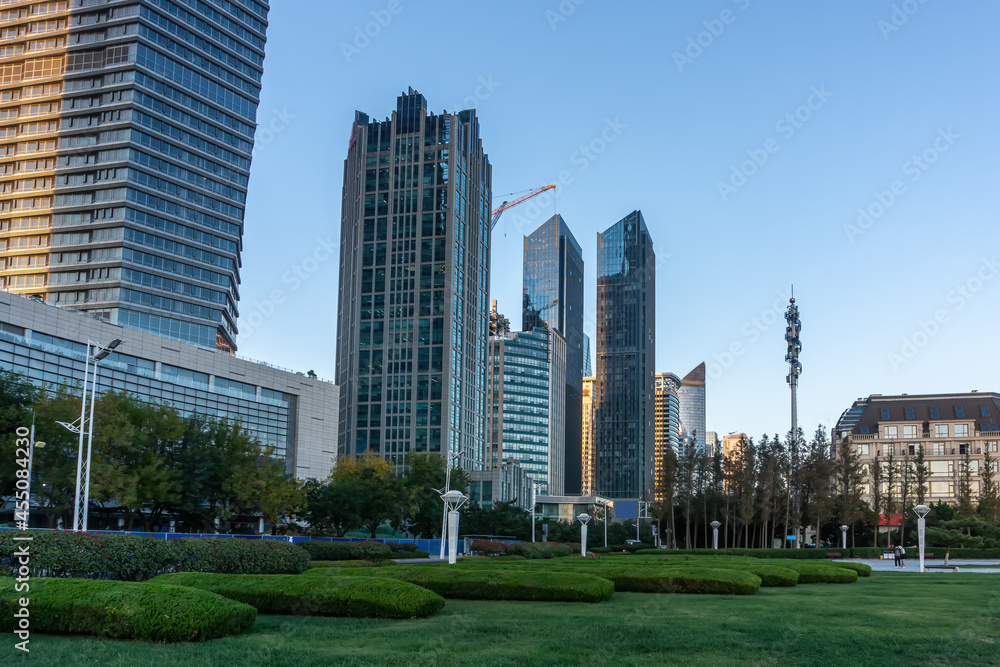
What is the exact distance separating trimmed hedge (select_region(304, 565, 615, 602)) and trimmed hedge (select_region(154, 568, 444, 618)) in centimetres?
214

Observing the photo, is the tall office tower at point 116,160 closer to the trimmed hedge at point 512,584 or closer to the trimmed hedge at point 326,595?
the trimmed hedge at point 512,584

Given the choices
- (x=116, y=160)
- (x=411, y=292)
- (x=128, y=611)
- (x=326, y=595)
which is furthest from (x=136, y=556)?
(x=411, y=292)

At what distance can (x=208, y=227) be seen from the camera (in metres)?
106

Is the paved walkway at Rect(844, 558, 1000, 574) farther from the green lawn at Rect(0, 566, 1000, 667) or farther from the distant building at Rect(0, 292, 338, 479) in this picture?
the distant building at Rect(0, 292, 338, 479)

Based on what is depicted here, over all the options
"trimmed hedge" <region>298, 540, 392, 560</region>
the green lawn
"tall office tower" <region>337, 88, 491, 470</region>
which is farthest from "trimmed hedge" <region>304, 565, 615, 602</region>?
"tall office tower" <region>337, 88, 491, 470</region>

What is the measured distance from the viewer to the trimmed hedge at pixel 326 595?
52.6 ft

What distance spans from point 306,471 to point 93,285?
31.1 m

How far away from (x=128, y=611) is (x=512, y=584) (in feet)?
31.2

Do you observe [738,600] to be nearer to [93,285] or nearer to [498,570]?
[498,570]

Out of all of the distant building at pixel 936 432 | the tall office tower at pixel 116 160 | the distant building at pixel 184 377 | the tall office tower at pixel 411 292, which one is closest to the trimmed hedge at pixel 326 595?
the distant building at pixel 184 377

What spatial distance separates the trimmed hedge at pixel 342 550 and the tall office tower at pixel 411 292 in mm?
103407

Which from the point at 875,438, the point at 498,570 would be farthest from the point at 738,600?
the point at 875,438

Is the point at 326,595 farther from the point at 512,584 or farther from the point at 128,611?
the point at 512,584

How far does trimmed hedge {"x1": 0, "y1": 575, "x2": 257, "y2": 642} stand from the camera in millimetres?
12617
